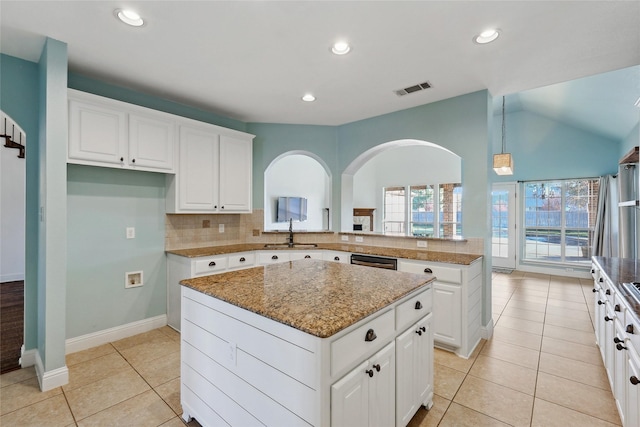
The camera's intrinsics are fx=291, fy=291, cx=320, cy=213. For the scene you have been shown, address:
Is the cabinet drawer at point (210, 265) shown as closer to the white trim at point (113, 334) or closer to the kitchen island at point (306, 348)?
the white trim at point (113, 334)

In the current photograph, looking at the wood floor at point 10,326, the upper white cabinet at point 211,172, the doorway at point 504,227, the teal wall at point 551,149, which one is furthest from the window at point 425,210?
the wood floor at point 10,326

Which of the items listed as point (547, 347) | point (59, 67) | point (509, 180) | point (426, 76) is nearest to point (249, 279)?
point (59, 67)

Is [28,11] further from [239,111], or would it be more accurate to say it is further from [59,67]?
[239,111]

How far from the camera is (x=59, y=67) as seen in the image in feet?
7.09

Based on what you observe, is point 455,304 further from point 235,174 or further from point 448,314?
point 235,174

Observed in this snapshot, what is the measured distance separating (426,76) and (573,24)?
1.04 m

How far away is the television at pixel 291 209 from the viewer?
6.67m

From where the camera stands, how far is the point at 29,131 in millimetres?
2359

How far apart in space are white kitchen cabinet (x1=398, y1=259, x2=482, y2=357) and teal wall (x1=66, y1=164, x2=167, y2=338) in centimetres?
Answer: 284

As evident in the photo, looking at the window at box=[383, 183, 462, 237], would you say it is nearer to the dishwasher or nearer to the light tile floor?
the dishwasher

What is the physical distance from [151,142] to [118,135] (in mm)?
293

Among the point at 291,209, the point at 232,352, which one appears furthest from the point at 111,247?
the point at 291,209

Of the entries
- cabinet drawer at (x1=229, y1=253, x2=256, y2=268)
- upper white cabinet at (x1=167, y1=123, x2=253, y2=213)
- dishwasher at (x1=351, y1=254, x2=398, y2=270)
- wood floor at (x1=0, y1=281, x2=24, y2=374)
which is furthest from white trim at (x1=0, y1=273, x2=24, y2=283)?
dishwasher at (x1=351, y1=254, x2=398, y2=270)

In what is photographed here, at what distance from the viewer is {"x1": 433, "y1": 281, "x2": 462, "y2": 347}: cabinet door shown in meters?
2.64
